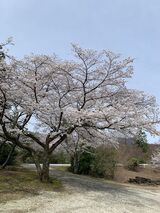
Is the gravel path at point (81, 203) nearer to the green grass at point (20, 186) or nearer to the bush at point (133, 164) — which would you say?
the green grass at point (20, 186)

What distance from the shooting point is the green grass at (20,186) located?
43.2 feet

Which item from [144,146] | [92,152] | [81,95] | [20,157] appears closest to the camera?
[81,95]

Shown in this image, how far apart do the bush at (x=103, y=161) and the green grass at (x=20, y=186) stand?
32.1 ft

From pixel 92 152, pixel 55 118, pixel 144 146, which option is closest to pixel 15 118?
pixel 55 118

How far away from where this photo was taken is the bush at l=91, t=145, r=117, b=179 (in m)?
27.0

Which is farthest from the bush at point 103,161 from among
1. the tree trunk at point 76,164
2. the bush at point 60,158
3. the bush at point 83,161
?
the bush at point 60,158

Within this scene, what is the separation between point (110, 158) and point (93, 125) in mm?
10702

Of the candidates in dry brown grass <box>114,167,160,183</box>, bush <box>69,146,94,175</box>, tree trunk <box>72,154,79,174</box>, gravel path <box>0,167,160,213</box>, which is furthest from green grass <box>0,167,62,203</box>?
dry brown grass <box>114,167,160,183</box>

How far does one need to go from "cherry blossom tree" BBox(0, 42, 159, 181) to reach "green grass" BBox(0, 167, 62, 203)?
0.73 meters

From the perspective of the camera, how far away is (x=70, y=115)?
16266 millimetres

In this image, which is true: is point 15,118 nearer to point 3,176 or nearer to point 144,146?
point 3,176

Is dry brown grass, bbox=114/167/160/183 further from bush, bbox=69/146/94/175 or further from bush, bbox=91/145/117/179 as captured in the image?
bush, bbox=69/146/94/175

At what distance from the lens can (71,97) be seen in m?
17.7

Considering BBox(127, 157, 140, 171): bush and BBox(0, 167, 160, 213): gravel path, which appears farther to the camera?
BBox(127, 157, 140, 171): bush
